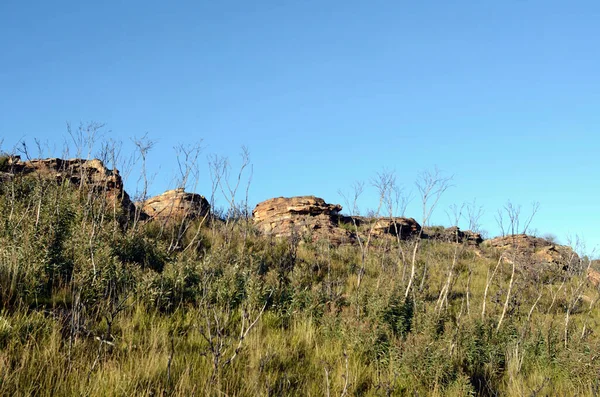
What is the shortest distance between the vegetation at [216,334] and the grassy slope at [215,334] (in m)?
0.03

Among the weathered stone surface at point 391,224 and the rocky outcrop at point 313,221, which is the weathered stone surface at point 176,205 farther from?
the weathered stone surface at point 391,224

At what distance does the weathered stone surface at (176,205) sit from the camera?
15108 millimetres

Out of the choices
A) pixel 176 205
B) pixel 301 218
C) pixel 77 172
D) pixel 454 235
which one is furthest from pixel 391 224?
pixel 77 172

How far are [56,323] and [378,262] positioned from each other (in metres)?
10.6

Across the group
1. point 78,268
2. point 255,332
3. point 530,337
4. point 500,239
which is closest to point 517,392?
point 530,337

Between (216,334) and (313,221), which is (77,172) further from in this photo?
(216,334)

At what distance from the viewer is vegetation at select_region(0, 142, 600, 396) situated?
179 inches

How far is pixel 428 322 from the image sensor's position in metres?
7.32

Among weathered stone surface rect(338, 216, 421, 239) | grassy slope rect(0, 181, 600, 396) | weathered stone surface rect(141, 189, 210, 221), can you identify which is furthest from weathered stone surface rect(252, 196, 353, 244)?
grassy slope rect(0, 181, 600, 396)

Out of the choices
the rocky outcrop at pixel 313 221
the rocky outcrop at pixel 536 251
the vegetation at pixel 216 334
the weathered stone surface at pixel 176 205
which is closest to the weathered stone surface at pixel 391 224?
the rocky outcrop at pixel 313 221

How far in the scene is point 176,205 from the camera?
15.8 meters

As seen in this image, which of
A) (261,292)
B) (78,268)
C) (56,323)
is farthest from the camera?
(261,292)

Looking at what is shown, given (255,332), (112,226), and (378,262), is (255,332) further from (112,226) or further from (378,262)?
(378,262)

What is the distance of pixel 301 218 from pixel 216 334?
14151 mm
